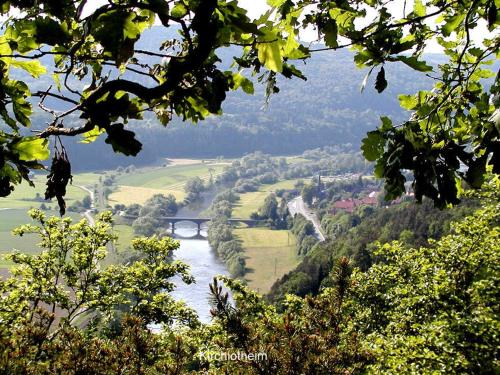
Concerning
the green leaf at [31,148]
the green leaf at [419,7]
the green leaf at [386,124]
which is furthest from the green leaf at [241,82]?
the green leaf at [419,7]

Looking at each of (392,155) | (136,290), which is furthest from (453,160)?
(136,290)

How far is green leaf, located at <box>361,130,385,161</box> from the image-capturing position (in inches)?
153

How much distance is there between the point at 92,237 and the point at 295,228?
114 meters

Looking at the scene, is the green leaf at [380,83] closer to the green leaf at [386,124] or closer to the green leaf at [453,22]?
the green leaf at [386,124]

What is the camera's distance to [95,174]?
194375 millimetres

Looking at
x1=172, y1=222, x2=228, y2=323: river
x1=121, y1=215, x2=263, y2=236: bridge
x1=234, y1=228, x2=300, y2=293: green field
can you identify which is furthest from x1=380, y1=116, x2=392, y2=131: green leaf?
x1=121, y1=215, x2=263, y2=236: bridge

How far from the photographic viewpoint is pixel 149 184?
175875 mm

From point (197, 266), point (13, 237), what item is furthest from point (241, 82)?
point (13, 237)

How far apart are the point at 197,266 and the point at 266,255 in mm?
19361

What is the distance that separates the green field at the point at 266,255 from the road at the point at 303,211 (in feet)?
30.7

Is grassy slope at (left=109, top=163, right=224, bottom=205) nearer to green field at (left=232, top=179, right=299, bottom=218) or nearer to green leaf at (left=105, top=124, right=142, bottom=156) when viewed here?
green field at (left=232, top=179, right=299, bottom=218)

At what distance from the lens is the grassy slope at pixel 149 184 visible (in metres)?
155

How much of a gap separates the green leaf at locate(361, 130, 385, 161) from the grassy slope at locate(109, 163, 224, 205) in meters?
148

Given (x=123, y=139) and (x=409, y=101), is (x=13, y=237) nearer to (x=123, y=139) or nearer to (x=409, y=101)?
(x=409, y=101)
